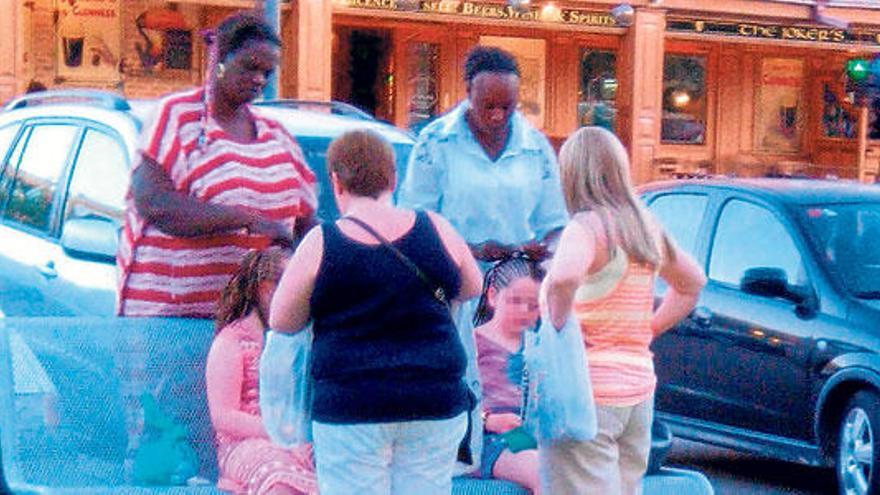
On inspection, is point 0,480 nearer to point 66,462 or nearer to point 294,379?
point 66,462

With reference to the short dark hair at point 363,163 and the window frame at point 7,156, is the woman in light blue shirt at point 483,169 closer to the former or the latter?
the short dark hair at point 363,163

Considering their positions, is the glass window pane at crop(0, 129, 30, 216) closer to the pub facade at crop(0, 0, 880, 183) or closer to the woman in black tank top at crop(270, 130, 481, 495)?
the woman in black tank top at crop(270, 130, 481, 495)

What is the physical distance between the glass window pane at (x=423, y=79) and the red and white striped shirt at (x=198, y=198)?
1943cm

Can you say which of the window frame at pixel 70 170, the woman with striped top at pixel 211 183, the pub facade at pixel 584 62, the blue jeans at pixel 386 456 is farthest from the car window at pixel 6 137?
the pub facade at pixel 584 62

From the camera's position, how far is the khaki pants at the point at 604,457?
532 centimetres

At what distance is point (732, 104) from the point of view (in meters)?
28.6

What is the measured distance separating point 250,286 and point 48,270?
6.90 ft

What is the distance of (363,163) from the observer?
4801 mm

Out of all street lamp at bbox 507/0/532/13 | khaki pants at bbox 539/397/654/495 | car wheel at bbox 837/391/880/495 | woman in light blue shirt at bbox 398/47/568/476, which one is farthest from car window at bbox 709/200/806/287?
street lamp at bbox 507/0/532/13

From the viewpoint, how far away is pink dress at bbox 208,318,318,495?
5.48m

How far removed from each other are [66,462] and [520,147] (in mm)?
1945

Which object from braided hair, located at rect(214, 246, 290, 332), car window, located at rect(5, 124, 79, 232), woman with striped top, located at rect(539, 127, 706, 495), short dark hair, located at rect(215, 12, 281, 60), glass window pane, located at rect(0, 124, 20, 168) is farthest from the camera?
glass window pane, located at rect(0, 124, 20, 168)

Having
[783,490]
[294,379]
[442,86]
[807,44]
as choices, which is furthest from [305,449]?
[807,44]

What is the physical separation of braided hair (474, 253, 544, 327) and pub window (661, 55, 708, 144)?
22.2 m
